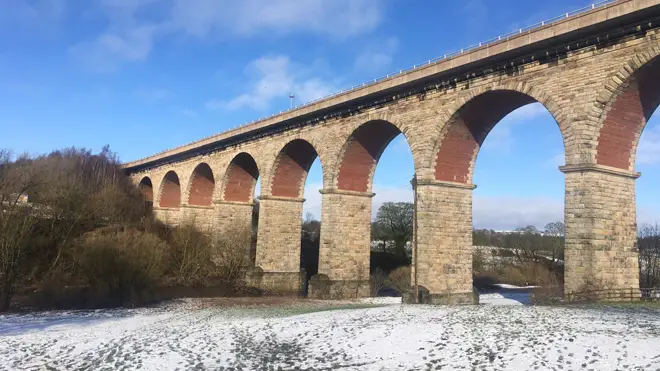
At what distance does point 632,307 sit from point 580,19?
7.89 m

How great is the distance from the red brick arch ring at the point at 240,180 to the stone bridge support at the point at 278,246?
553 cm

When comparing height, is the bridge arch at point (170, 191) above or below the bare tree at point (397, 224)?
above

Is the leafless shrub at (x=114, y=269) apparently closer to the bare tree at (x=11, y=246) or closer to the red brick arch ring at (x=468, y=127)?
the bare tree at (x=11, y=246)

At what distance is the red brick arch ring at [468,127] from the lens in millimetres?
17748

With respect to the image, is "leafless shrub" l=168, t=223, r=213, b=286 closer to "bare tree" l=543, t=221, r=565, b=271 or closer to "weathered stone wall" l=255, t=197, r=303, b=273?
"weathered stone wall" l=255, t=197, r=303, b=273

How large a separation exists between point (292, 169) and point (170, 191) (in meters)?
21.4

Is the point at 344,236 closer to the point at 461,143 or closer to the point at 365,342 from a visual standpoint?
the point at 461,143

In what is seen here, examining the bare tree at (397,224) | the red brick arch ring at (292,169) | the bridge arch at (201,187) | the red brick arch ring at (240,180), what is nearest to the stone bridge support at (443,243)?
the red brick arch ring at (292,169)

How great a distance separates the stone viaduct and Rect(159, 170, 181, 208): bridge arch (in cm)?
1391

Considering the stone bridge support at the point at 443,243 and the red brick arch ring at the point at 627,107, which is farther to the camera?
the stone bridge support at the point at 443,243

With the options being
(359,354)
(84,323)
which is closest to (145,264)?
(84,323)

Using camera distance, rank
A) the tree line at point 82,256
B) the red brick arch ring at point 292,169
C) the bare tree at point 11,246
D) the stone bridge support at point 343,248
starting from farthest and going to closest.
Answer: the red brick arch ring at point 292,169
the stone bridge support at point 343,248
the tree line at point 82,256
the bare tree at point 11,246

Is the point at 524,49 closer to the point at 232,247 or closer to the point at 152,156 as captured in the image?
the point at 232,247

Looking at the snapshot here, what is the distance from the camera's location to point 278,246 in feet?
93.1
